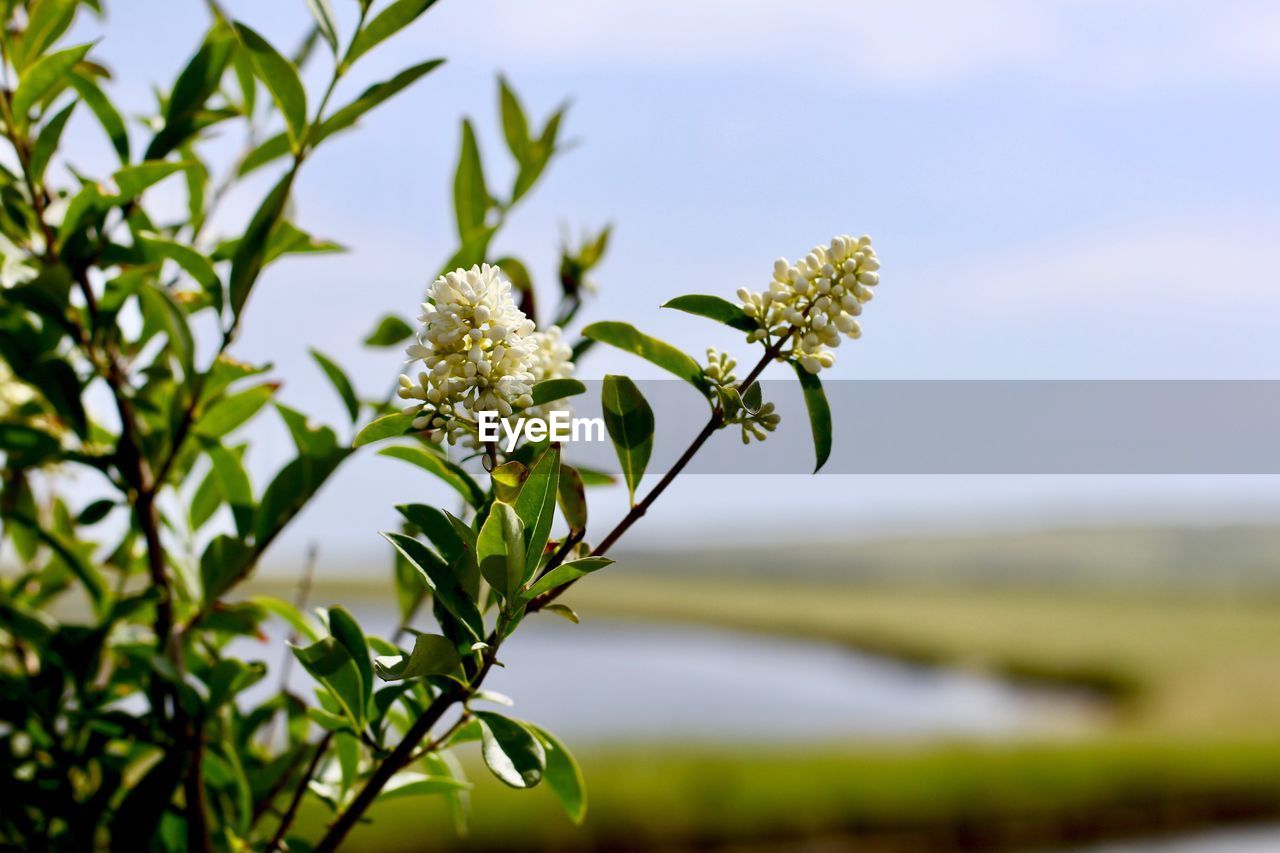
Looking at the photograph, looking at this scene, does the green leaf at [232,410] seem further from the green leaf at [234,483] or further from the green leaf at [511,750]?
the green leaf at [511,750]

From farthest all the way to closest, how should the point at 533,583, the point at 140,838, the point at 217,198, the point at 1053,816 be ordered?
the point at 1053,816 < the point at 217,198 < the point at 140,838 < the point at 533,583

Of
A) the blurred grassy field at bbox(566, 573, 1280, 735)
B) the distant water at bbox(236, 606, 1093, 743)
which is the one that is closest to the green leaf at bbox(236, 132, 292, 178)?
the distant water at bbox(236, 606, 1093, 743)

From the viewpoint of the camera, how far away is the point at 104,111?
60cm

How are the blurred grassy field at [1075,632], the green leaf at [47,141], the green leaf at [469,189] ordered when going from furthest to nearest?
1. the blurred grassy field at [1075,632]
2. the green leaf at [469,189]
3. the green leaf at [47,141]

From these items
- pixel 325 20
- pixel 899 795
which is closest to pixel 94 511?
pixel 325 20

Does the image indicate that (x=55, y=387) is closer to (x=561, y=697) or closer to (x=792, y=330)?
(x=792, y=330)

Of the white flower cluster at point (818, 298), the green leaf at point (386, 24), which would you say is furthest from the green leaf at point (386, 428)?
the green leaf at point (386, 24)

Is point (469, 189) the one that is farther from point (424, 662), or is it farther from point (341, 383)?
point (424, 662)

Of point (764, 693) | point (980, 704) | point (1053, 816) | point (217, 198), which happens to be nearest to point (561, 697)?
point (764, 693)

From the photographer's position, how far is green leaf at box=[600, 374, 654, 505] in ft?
1.33

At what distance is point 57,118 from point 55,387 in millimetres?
145

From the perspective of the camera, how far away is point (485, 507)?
377 millimetres

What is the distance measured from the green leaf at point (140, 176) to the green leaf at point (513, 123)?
0.22 m

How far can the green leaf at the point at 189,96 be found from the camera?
1.94 feet
